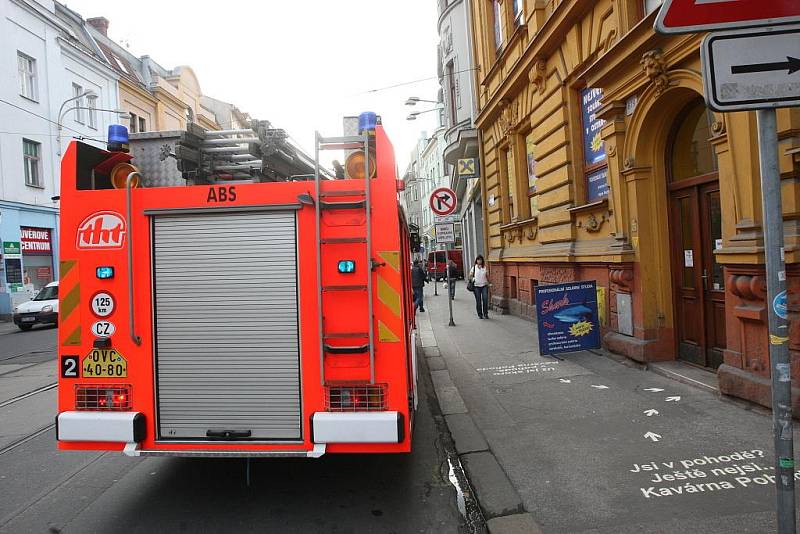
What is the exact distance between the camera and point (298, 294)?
3.76 metres

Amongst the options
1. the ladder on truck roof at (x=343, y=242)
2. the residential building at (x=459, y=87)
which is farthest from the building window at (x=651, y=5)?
the residential building at (x=459, y=87)

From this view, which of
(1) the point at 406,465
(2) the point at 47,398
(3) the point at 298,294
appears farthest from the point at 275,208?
(2) the point at 47,398

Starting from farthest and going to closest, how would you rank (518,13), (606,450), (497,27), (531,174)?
(497,27)
(531,174)
(518,13)
(606,450)

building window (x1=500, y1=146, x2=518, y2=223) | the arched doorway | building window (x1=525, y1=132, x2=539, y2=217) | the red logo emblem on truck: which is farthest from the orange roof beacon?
building window (x1=500, y1=146, x2=518, y2=223)

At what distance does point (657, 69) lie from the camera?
21.7 ft

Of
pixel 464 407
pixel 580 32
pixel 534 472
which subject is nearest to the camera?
pixel 534 472

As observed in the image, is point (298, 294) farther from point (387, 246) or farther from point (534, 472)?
point (534, 472)

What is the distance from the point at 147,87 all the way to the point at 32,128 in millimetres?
12737

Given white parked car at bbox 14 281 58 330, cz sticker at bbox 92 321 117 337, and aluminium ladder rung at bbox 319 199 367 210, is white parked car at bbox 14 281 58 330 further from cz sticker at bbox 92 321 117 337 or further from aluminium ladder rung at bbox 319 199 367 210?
aluminium ladder rung at bbox 319 199 367 210

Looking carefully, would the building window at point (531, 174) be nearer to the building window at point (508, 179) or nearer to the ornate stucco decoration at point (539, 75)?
the building window at point (508, 179)

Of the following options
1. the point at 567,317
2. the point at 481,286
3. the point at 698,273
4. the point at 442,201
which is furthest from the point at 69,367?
the point at 481,286

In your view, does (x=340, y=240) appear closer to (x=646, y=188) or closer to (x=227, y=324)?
(x=227, y=324)

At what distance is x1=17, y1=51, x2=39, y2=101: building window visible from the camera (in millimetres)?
23469

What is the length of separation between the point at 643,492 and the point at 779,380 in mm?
1814
